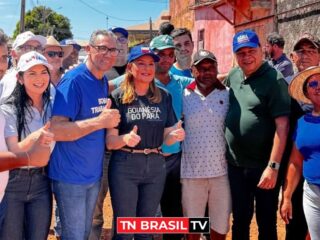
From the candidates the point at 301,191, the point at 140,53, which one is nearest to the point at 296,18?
the point at 301,191

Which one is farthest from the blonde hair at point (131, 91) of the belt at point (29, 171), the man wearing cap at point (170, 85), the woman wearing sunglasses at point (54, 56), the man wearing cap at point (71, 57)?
the man wearing cap at point (71, 57)

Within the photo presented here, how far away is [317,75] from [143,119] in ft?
4.51

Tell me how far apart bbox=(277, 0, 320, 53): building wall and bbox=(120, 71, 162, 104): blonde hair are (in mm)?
6034

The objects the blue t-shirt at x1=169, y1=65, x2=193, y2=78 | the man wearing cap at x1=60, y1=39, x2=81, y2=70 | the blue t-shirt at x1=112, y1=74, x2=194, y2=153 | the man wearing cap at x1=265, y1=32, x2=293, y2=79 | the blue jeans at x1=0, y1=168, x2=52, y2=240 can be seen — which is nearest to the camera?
the blue jeans at x1=0, y1=168, x2=52, y2=240

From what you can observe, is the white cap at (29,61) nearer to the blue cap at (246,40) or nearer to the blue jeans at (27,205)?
the blue jeans at (27,205)

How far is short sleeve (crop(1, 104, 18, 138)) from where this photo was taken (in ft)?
9.48

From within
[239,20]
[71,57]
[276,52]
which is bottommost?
[71,57]

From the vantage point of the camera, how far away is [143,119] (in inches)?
138

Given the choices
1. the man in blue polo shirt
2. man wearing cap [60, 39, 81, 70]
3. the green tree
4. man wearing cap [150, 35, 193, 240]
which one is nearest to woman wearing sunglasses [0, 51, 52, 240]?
the man in blue polo shirt

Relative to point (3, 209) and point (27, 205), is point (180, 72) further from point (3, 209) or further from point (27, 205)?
point (3, 209)

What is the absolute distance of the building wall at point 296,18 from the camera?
28.8 ft

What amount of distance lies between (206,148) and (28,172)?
1549 mm

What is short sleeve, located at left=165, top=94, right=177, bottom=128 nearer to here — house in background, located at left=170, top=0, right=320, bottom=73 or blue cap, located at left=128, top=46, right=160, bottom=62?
blue cap, located at left=128, top=46, right=160, bottom=62

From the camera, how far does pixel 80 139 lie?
10.7 ft
